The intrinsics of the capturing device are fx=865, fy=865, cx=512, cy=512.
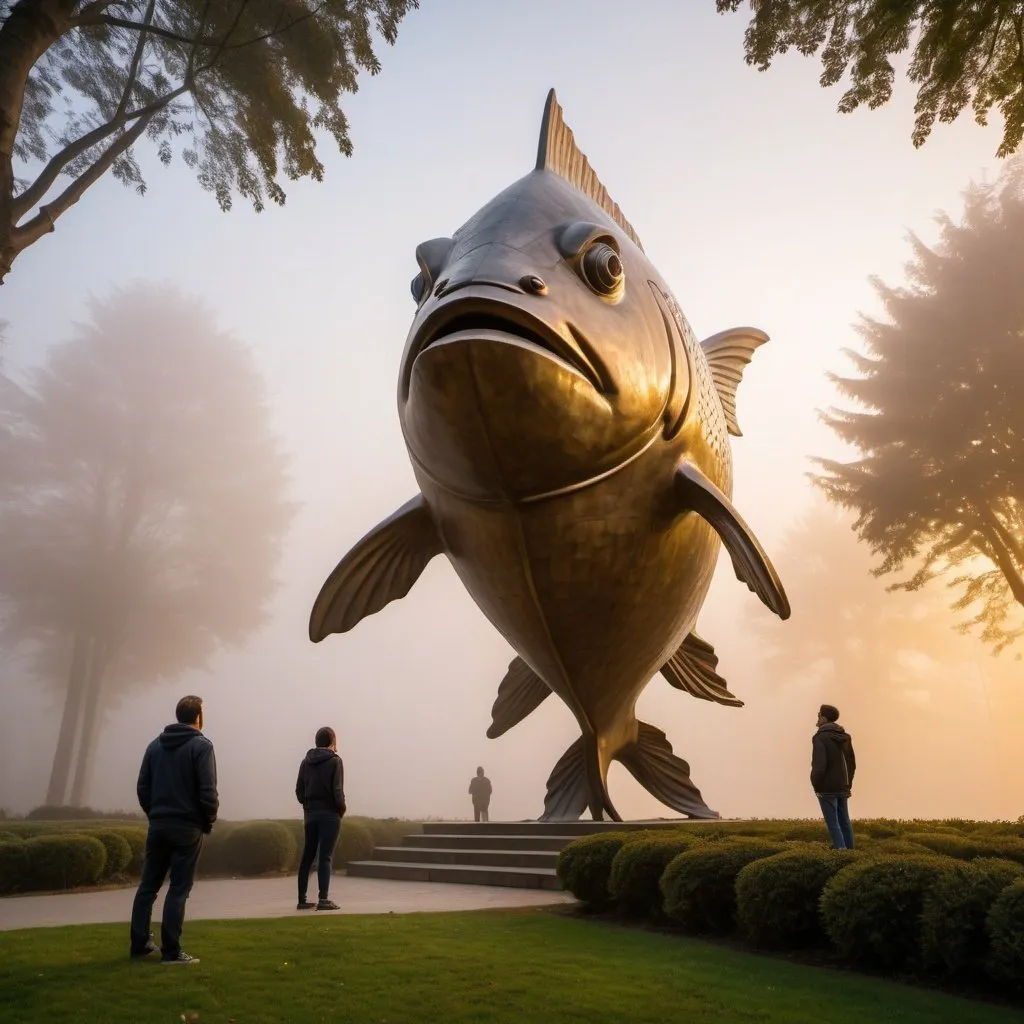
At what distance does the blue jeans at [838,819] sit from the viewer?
23.4ft

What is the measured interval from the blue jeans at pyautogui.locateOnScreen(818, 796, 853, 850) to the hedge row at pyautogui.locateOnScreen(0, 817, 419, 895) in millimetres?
8023

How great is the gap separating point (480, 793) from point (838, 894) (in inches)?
559

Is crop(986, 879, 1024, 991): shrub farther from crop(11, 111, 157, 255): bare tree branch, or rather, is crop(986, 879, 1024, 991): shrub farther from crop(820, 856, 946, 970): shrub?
crop(11, 111, 157, 255): bare tree branch

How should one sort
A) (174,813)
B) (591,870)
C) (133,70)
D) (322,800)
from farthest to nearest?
(133,70), (322,800), (591,870), (174,813)

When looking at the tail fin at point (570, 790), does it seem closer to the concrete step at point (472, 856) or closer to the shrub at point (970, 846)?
the concrete step at point (472, 856)

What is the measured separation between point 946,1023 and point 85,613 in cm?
3000

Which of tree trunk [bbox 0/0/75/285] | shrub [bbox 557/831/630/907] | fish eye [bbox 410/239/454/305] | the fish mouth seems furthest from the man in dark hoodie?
tree trunk [bbox 0/0/75/285]

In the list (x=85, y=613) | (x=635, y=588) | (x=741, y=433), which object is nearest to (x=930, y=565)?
(x=741, y=433)

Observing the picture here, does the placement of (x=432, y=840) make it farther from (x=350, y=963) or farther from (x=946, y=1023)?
(x=946, y=1023)

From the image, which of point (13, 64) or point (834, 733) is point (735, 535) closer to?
point (834, 733)

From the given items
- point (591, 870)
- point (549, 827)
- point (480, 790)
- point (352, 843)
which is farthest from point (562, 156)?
point (480, 790)

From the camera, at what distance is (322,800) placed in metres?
7.09

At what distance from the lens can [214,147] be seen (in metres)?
11.1

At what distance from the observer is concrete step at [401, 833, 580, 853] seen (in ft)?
30.9
